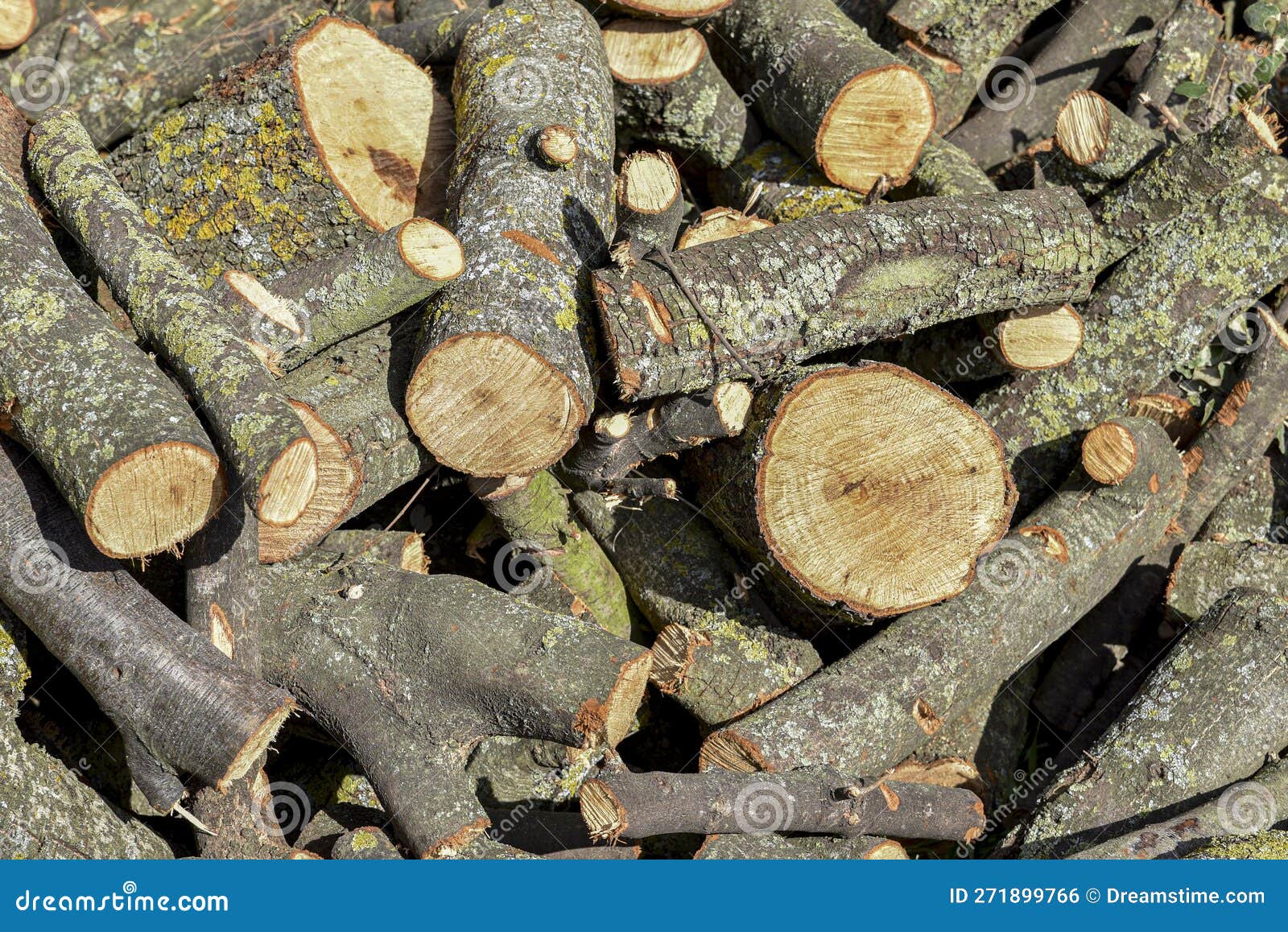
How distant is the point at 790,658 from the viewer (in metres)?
4.14

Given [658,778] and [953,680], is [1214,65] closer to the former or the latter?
[953,680]

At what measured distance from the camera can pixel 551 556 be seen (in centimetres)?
425

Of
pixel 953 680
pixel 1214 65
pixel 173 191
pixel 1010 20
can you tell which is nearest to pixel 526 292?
pixel 173 191

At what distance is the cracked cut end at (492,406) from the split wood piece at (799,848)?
140 centimetres

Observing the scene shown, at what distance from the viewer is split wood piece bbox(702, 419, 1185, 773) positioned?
3.82 m

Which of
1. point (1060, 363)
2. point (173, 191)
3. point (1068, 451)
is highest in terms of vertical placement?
point (173, 191)

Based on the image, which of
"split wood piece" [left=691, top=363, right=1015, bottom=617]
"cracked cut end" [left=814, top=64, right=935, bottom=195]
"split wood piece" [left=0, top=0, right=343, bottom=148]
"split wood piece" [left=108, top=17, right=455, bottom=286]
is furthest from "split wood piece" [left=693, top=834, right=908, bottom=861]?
"split wood piece" [left=0, top=0, right=343, bottom=148]

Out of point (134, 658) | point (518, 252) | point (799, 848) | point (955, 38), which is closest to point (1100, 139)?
point (955, 38)

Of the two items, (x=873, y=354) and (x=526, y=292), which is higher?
(x=526, y=292)

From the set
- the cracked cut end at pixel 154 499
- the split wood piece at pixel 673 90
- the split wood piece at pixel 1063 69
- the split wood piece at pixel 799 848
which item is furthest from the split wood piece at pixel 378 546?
the split wood piece at pixel 1063 69

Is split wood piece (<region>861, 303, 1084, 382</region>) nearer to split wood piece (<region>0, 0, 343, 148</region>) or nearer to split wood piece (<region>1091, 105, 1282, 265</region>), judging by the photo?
split wood piece (<region>1091, 105, 1282, 265</region>)

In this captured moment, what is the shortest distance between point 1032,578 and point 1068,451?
0.68 meters

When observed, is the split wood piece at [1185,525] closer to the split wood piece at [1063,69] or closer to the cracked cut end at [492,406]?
the split wood piece at [1063,69]

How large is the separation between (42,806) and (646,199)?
9.07 feet
